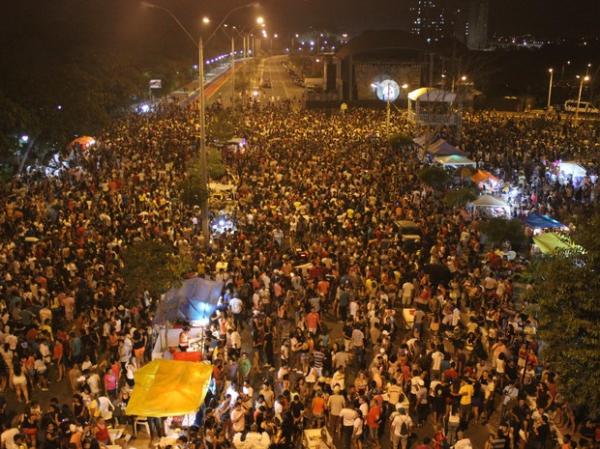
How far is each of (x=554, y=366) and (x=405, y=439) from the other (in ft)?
8.05

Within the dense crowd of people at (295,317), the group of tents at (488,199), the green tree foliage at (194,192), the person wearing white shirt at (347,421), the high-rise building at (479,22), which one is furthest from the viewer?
the high-rise building at (479,22)

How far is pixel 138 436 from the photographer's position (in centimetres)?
1060

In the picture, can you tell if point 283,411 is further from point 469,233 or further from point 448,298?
point 469,233

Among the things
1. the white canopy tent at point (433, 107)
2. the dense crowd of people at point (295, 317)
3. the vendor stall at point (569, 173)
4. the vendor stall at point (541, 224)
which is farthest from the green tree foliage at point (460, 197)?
the white canopy tent at point (433, 107)

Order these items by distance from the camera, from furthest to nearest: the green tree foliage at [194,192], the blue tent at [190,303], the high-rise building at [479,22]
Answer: the high-rise building at [479,22] → the green tree foliage at [194,192] → the blue tent at [190,303]

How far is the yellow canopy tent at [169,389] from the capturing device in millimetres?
9273

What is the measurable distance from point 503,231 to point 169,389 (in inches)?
443

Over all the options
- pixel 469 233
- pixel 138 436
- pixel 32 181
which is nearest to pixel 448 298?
pixel 469 233

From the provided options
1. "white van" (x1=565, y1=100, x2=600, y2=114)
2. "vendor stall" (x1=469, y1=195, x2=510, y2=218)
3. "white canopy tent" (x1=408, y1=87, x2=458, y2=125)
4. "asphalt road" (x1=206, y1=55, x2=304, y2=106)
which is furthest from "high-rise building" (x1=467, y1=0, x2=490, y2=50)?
"vendor stall" (x1=469, y1=195, x2=510, y2=218)

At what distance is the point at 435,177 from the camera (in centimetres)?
2458

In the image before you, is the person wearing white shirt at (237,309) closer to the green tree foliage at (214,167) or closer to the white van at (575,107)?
the green tree foliage at (214,167)

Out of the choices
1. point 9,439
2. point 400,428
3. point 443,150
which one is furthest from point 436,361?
point 443,150

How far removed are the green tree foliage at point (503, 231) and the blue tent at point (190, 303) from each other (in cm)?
824

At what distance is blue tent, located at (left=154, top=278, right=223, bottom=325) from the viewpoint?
1288 centimetres
